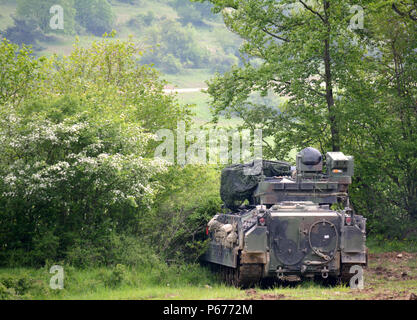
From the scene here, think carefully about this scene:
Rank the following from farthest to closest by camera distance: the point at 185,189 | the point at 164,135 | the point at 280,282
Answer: the point at 164,135 → the point at 185,189 → the point at 280,282

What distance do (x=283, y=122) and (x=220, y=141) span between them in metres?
2.78

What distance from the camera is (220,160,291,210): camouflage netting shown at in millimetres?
17859

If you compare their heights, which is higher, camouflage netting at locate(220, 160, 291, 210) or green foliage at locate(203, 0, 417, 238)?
green foliage at locate(203, 0, 417, 238)

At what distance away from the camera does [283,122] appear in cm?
2606

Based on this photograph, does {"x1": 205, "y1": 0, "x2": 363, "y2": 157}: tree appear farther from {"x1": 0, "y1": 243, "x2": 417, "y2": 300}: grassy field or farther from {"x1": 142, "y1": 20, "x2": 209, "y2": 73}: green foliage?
{"x1": 142, "y1": 20, "x2": 209, "y2": 73}: green foliage

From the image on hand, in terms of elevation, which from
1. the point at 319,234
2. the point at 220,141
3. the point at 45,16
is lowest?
the point at 319,234

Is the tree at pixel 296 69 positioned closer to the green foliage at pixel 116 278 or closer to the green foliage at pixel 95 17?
the green foliage at pixel 116 278

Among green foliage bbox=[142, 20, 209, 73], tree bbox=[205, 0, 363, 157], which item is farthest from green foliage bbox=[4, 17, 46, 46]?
tree bbox=[205, 0, 363, 157]

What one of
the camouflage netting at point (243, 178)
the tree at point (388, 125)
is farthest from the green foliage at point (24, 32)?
the camouflage netting at point (243, 178)

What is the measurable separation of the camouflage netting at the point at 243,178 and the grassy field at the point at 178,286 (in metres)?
2.25

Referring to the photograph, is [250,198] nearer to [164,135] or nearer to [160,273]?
[160,273]

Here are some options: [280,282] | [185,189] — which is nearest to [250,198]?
[280,282]

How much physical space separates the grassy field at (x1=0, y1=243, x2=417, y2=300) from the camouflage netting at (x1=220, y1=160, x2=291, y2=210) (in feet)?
7.38

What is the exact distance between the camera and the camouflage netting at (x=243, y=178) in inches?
703
